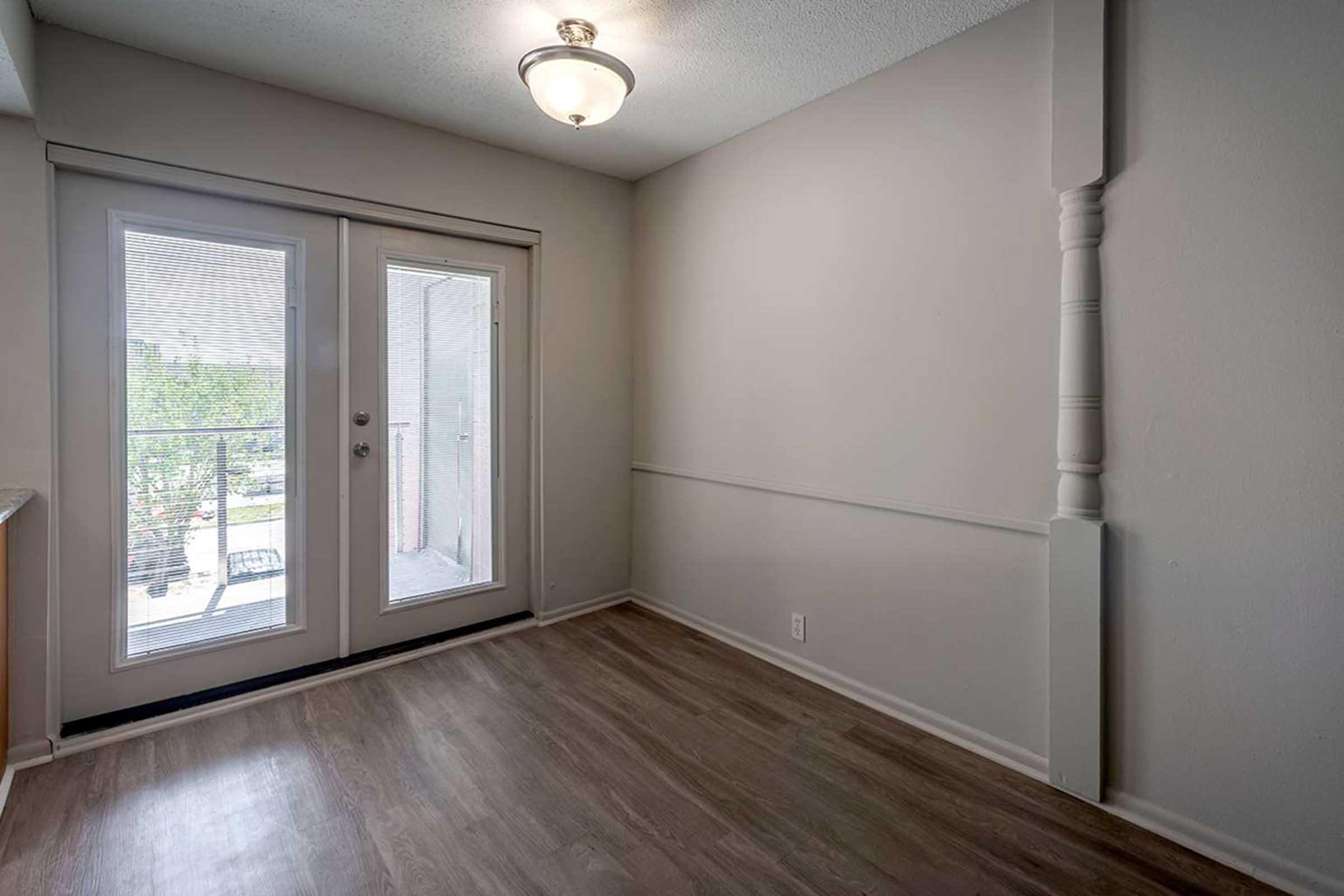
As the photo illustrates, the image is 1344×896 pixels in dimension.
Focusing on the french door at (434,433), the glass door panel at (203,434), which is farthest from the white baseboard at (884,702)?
the glass door panel at (203,434)

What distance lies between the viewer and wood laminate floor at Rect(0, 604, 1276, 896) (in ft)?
5.37

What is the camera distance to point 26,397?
208cm

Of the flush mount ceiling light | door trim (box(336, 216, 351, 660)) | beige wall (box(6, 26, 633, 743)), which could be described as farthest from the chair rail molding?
door trim (box(336, 216, 351, 660))

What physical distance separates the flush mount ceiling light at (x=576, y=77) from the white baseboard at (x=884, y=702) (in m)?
2.45

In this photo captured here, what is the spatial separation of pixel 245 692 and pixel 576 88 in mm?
2727

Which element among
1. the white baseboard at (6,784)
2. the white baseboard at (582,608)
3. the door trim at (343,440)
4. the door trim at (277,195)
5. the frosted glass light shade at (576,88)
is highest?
the frosted glass light shade at (576,88)

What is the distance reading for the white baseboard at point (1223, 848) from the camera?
5.14ft

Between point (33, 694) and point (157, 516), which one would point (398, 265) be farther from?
point (33, 694)

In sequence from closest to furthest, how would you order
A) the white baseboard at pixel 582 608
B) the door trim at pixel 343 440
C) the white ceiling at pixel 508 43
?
1. the white ceiling at pixel 508 43
2. the door trim at pixel 343 440
3. the white baseboard at pixel 582 608

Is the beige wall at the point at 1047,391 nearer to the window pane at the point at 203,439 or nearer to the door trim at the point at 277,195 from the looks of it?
the door trim at the point at 277,195

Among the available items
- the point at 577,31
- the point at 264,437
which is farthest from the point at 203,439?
the point at 577,31

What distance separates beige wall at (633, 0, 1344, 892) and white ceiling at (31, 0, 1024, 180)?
0.77 feet

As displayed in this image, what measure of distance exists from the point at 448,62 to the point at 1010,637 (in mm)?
2984

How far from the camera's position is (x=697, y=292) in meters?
3.33
